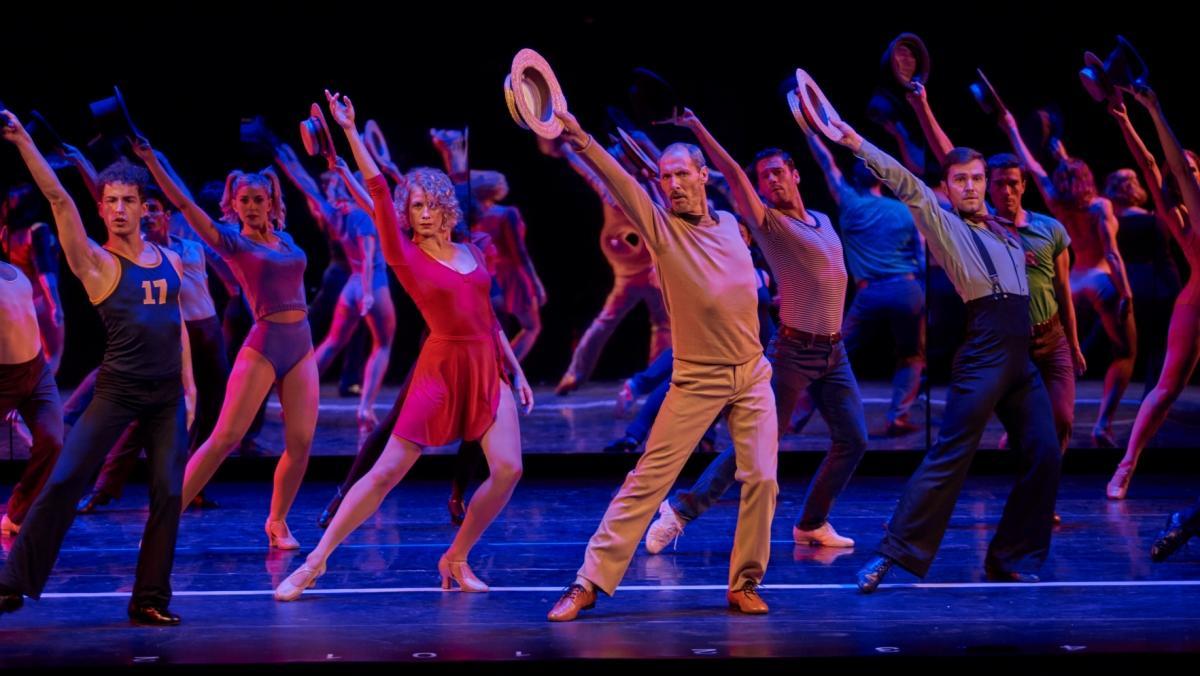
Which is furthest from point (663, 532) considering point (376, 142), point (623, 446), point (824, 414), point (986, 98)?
point (986, 98)

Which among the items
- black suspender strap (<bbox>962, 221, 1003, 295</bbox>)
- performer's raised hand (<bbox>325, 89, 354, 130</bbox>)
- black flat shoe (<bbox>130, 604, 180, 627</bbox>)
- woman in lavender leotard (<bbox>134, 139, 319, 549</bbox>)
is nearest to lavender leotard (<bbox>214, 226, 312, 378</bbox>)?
woman in lavender leotard (<bbox>134, 139, 319, 549</bbox>)

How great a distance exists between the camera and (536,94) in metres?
4.16

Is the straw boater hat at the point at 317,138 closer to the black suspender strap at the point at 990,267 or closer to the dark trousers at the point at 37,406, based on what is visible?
the dark trousers at the point at 37,406

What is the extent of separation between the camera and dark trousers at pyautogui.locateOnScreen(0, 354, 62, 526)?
552 centimetres

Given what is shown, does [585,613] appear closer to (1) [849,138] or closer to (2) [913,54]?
(1) [849,138]

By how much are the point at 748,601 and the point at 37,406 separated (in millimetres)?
3024

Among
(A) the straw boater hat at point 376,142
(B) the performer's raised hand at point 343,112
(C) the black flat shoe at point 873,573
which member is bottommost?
(C) the black flat shoe at point 873,573

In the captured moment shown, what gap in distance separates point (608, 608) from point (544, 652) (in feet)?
2.22

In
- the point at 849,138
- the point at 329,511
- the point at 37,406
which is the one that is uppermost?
the point at 849,138

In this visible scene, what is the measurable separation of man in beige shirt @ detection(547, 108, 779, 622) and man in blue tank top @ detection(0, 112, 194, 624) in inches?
47.4

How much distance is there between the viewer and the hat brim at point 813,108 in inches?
178

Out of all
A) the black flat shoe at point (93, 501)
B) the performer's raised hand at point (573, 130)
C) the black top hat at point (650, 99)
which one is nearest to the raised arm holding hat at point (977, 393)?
the performer's raised hand at point (573, 130)

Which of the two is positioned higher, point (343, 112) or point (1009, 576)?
point (343, 112)

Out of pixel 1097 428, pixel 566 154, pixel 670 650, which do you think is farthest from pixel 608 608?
pixel 1097 428
